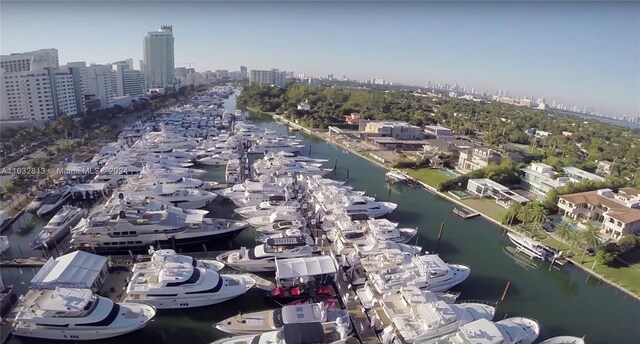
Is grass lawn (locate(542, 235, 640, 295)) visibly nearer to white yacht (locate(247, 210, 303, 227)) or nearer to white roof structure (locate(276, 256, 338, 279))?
white roof structure (locate(276, 256, 338, 279))

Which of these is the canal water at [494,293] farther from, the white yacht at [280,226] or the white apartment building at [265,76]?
the white apartment building at [265,76]

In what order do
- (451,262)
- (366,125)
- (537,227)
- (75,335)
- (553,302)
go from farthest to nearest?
1. (366,125)
2. (537,227)
3. (451,262)
4. (553,302)
5. (75,335)

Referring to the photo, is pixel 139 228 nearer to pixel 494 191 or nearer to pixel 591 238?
pixel 591 238

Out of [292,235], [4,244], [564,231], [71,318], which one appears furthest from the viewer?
[564,231]

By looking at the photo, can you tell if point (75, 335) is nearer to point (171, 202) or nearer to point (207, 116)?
point (171, 202)

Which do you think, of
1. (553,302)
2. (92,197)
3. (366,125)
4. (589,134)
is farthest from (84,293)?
(589,134)

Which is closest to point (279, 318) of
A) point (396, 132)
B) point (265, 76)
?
point (396, 132)
